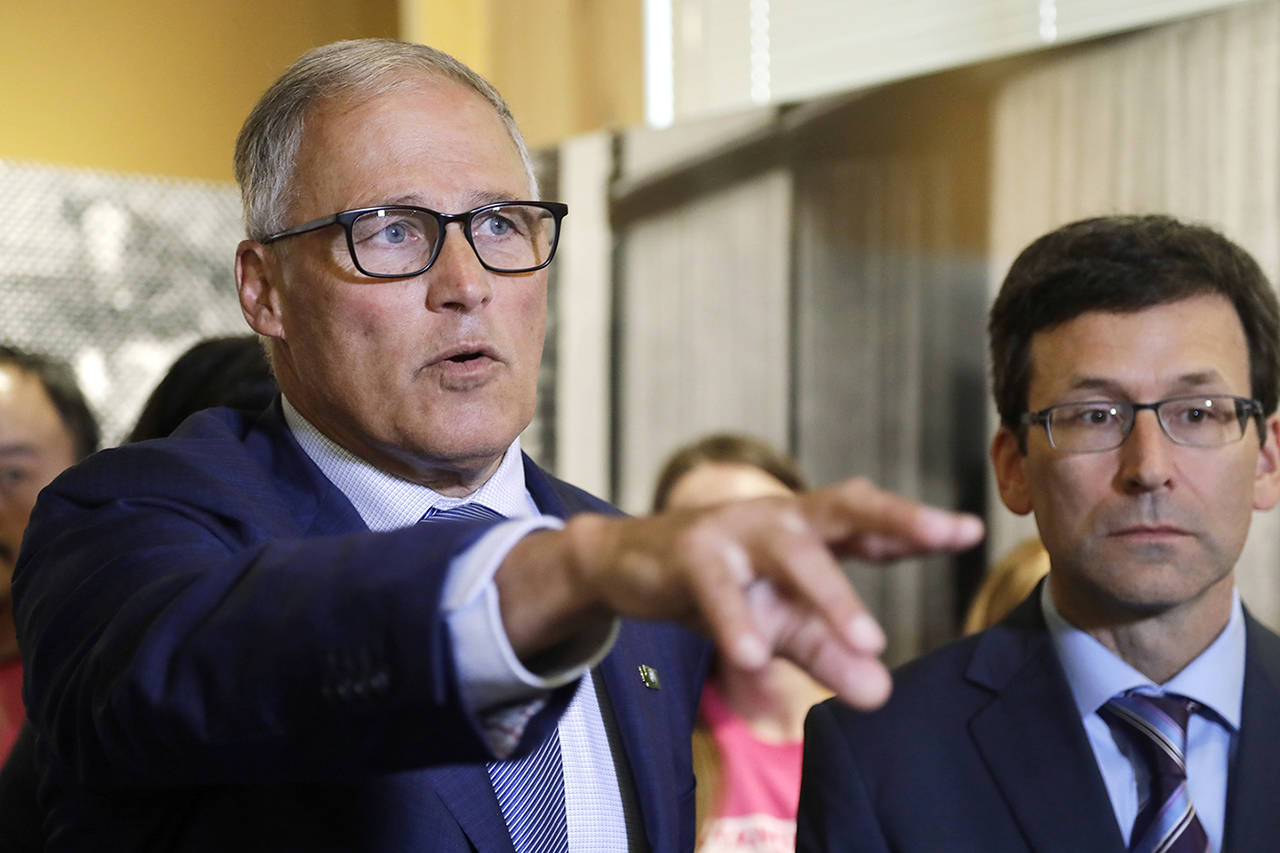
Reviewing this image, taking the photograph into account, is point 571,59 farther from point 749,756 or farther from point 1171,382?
point 1171,382

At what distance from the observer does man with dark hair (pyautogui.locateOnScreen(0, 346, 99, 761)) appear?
8.43 feet

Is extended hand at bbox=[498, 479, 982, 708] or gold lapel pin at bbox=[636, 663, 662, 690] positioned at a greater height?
extended hand at bbox=[498, 479, 982, 708]

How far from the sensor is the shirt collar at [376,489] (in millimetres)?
1398

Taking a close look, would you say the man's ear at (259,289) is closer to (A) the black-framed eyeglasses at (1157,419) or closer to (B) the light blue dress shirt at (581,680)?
(B) the light blue dress shirt at (581,680)

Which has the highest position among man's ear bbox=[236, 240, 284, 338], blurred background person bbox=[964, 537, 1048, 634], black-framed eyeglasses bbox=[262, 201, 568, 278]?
black-framed eyeglasses bbox=[262, 201, 568, 278]

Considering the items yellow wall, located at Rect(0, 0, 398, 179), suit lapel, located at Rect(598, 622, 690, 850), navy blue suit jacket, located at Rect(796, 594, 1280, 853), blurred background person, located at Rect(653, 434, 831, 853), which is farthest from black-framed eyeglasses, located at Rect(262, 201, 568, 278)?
blurred background person, located at Rect(653, 434, 831, 853)

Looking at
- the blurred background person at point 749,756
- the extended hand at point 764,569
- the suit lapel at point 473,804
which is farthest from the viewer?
the blurred background person at point 749,756

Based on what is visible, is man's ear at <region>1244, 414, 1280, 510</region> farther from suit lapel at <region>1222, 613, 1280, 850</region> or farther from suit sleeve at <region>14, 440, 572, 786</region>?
suit sleeve at <region>14, 440, 572, 786</region>

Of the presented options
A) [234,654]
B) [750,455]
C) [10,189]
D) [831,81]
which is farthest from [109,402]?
[234,654]

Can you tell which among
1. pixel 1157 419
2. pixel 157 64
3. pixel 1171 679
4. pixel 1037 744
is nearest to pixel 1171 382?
pixel 1157 419

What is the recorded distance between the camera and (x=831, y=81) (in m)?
4.45

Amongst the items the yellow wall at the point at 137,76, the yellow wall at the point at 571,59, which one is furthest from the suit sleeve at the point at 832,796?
the yellow wall at the point at 571,59

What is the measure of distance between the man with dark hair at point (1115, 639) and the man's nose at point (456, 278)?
0.68 meters

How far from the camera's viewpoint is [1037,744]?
158cm
